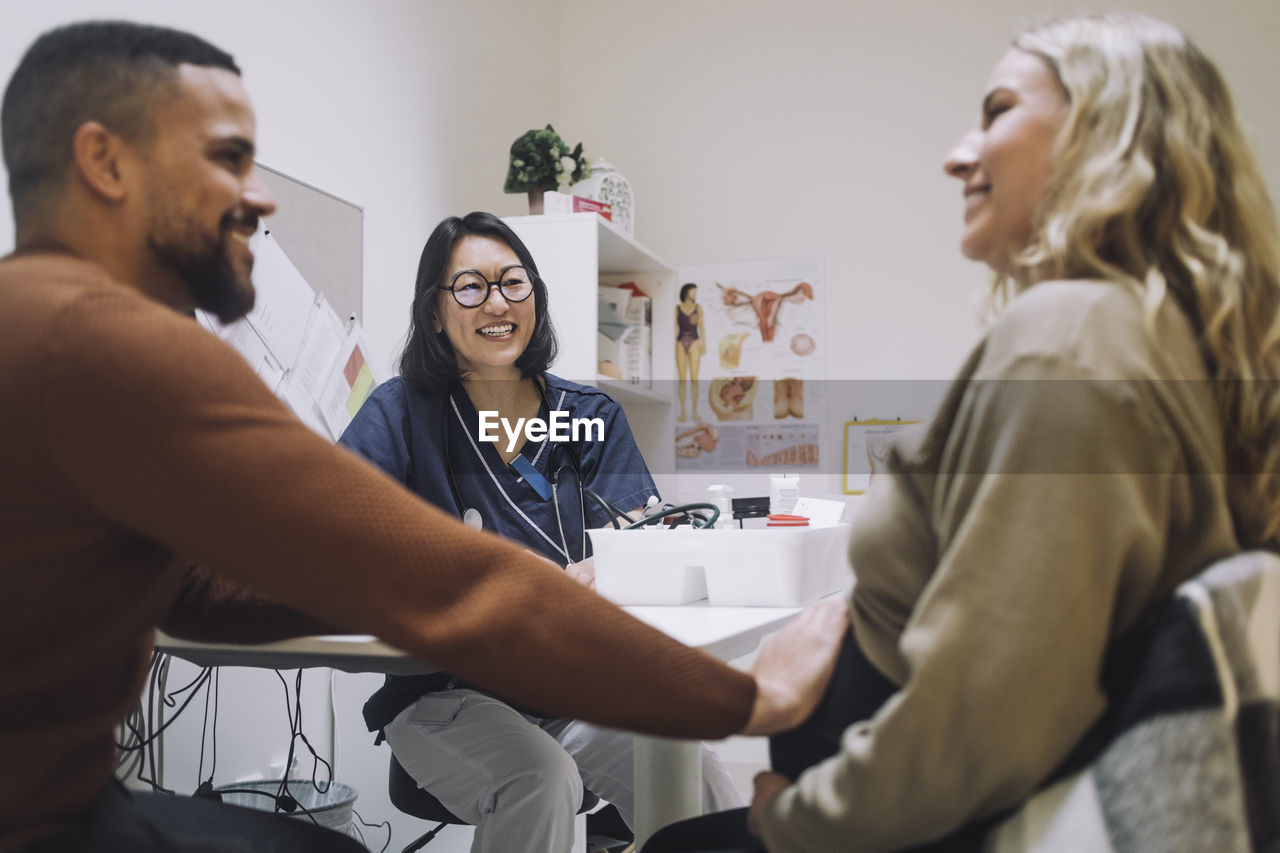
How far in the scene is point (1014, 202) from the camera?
86cm

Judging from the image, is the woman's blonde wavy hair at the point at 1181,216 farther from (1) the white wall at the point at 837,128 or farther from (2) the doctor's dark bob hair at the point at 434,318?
(1) the white wall at the point at 837,128

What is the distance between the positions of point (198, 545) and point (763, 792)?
0.48 meters

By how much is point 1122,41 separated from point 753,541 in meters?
0.69

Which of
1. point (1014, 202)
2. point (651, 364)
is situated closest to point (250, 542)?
point (1014, 202)

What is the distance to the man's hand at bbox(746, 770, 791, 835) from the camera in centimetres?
82

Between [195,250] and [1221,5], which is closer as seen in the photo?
[195,250]

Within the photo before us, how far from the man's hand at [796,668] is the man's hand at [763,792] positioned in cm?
4

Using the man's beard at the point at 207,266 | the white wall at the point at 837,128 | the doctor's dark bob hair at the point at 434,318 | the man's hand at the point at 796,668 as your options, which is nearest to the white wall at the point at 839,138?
the white wall at the point at 837,128

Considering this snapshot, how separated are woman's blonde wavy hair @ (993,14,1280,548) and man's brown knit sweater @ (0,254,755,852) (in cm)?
41

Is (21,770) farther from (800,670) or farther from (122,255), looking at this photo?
(800,670)

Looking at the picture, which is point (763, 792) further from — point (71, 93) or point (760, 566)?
point (71, 93)

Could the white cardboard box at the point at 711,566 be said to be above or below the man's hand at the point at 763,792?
above

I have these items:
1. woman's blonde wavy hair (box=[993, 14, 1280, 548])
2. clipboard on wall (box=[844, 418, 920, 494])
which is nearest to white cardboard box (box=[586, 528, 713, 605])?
woman's blonde wavy hair (box=[993, 14, 1280, 548])

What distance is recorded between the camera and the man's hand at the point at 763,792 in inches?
32.3
